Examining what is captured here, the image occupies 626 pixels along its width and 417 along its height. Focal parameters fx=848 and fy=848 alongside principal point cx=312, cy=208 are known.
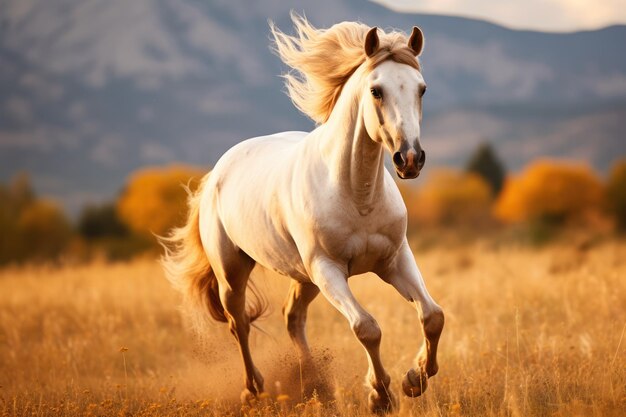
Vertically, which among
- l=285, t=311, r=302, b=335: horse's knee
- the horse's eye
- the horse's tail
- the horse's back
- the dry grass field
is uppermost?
the horse's eye

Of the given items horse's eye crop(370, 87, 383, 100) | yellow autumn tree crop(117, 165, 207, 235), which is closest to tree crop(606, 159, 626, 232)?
yellow autumn tree crop(117, 165, 207, 235)

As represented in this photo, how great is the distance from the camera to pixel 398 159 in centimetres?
432

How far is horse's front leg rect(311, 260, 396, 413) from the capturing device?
15.9 ft

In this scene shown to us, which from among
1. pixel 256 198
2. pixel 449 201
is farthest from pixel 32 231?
pixel 256 198

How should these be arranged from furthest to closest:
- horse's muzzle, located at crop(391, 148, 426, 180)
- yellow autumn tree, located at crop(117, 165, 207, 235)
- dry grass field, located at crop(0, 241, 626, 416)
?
yellow autumn tree, located at crop(117, 165, 207, 235) < dry grass field, located at crop(0, 241, 626, 416) < horse's muzzle, located at crop(391, 148, 426, 180)

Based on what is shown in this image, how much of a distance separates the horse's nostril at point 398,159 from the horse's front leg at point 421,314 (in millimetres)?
929

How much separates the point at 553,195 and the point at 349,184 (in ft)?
104

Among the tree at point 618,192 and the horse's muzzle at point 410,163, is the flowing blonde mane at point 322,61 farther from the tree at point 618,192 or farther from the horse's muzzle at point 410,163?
the tree at point 618,192

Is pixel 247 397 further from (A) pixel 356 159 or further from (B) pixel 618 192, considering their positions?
(B) pixel 618 192

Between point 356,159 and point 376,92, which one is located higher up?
point 376,92

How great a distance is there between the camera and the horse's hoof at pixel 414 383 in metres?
5.01

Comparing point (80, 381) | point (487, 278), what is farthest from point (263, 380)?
point (487, 278)

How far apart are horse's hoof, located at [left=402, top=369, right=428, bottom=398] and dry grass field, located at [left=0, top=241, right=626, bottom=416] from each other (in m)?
0.16

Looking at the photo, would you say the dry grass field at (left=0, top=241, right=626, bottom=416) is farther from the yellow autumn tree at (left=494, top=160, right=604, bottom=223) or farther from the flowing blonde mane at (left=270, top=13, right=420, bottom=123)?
the yellow autumn tree at (left=494, top=160, right=604, bottom=223)
